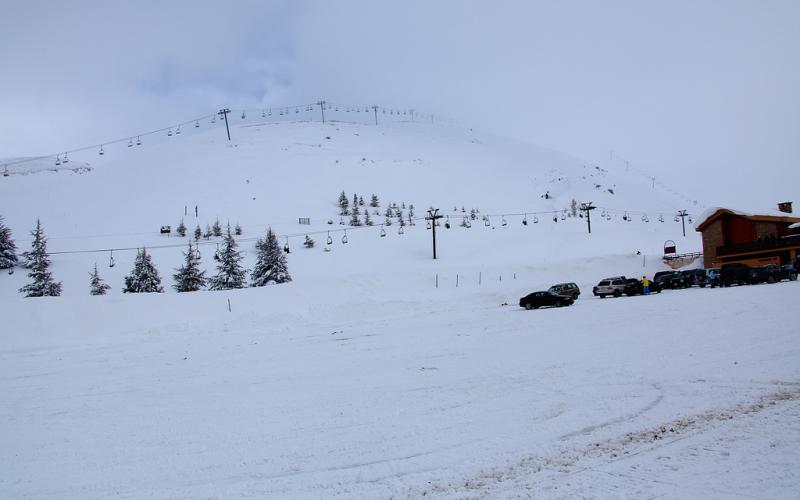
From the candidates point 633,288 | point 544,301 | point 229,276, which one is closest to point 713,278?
point 633,288

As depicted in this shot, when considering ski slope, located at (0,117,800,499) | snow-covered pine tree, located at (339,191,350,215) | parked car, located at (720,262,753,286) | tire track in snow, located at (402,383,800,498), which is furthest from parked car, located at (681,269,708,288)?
snow-covered pine tree, located at (339,191,350,215)

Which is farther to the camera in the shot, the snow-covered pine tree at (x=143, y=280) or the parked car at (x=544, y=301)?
the snow-covered pine tree at (x=143, y=280)

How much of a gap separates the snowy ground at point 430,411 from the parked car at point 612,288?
9.89 m

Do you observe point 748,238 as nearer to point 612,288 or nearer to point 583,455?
point 612,288

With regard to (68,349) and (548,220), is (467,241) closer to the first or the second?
(548,220)

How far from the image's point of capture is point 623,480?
5828mm

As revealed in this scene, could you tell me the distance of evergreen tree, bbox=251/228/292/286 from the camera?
40062 mm

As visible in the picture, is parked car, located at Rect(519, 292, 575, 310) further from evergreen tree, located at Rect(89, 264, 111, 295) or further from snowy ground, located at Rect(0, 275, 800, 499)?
evergreen tree, located at Rect(89, 264, 111, 295)

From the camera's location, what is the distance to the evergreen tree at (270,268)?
40.1 m

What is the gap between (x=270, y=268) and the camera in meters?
40.6

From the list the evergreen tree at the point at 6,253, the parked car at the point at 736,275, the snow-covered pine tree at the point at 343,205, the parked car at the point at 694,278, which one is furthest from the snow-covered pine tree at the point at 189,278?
the parked car at the point at 736,275

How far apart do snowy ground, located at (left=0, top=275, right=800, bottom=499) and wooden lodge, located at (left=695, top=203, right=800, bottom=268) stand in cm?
2031

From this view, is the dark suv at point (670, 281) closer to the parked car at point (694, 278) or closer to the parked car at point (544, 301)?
the parked car at point (694, 278)

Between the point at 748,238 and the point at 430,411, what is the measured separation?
4288 centimetres
